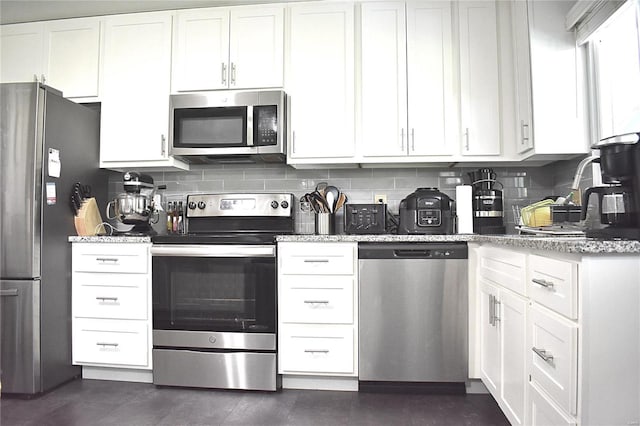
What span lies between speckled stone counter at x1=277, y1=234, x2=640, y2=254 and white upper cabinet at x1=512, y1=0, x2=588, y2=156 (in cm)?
71

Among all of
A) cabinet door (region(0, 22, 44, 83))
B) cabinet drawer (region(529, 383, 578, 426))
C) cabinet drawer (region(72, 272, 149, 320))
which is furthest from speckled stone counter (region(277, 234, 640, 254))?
cabinet door (region(0, 22, 44, 83))

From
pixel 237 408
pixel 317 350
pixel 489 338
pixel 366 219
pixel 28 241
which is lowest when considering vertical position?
pixel 237 408

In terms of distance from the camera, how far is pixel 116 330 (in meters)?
2.51

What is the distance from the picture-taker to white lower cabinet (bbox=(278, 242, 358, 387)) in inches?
92.1

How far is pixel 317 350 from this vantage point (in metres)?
2.35

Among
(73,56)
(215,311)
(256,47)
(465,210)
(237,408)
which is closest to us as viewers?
(237,408)

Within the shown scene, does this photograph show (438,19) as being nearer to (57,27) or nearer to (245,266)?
(245,266)

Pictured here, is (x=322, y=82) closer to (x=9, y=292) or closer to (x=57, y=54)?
(x=57, y=54)

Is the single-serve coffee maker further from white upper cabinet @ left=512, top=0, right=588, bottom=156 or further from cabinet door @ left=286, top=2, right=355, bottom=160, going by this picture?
cabinet door @ left=286, top=2, right=355, bottom=160

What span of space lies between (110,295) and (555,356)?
2391 millimetres

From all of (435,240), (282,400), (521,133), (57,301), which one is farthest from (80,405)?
(521,133)

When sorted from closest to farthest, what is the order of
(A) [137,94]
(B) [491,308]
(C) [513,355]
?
(C) [513,355]
(B) [491,308]
(A) [137,94]

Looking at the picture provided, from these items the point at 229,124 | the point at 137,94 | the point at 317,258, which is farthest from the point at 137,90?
the point at 317,258

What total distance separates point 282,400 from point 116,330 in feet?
3.69
